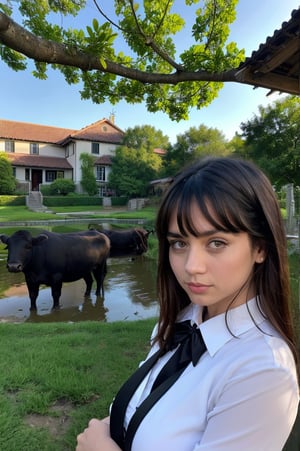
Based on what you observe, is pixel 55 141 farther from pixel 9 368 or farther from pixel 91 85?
pixel 9 368

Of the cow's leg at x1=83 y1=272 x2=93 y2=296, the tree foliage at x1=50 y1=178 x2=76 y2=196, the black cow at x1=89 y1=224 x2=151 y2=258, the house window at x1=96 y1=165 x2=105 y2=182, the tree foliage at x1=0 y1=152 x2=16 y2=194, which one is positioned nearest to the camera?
the cow's leg at x1=83 y1=272 x2=93 y2=296

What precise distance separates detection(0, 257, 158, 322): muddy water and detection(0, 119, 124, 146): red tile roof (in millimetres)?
30387

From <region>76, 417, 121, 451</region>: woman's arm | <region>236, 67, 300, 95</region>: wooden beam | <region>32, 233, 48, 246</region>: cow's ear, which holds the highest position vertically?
<region>236, 67, 300, 95</region>: wooden beam

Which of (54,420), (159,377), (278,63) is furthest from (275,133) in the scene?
(159,377)

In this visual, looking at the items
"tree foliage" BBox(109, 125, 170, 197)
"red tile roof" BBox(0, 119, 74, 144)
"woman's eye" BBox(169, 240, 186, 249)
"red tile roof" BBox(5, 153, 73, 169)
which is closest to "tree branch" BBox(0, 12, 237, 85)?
"woman's eye" BBox(169, 240, 186, 249)

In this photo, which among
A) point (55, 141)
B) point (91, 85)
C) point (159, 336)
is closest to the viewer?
point (159, 336)

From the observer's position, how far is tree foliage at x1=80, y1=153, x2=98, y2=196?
34.7 metres

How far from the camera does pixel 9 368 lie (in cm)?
306

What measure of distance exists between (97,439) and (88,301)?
5.86 meters

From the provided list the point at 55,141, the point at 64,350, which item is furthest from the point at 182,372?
the point at 55,141

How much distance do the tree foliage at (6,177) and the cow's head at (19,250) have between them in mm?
25994

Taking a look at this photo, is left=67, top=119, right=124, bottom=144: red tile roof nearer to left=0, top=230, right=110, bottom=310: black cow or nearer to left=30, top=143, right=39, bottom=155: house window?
left=30, top=143, right=39, bottom=155: house window

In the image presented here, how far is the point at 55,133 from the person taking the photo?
40094 mm

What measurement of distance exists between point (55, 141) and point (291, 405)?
1613 inches
